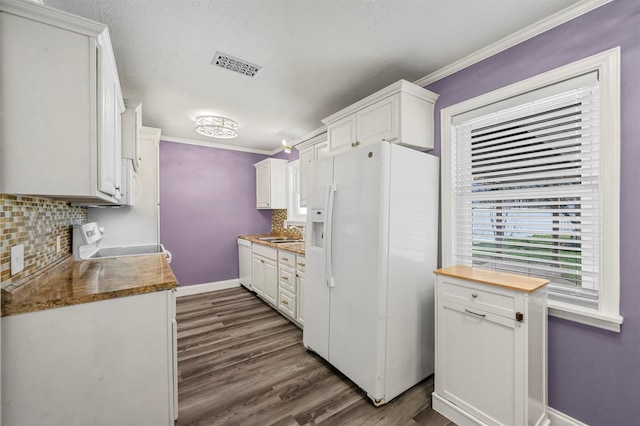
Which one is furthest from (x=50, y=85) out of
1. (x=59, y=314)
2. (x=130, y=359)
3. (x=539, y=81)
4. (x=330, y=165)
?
(x=539, y=81)

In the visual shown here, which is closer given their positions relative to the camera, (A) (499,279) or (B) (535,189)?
(A) (499,279)

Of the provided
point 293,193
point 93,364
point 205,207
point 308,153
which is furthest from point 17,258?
point 293,193

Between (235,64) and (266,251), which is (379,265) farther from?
(266,251)

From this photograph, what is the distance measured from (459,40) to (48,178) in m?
2.47

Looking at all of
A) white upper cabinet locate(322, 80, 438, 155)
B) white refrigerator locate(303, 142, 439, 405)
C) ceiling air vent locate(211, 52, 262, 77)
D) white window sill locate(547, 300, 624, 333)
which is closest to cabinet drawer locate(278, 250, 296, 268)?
white refrigerator locate(303, 142, 439, 405)

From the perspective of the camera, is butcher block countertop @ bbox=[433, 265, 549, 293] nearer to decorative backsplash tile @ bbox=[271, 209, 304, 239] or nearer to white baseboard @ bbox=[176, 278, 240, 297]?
decorative backsplash tile @ bbox=[271, 209, 304, 239]

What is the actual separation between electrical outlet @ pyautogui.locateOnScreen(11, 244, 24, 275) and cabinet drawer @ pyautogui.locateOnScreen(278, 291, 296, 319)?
2.24 metres

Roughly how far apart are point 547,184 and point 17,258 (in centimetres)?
297

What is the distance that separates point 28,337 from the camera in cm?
120

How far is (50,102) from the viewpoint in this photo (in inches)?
47.7

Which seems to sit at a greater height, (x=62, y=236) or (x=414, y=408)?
(x=62, y=236)

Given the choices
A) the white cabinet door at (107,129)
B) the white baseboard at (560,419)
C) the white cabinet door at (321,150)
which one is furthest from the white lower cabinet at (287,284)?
the white baseboard at (560,419)

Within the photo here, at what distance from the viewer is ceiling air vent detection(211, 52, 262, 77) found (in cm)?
208

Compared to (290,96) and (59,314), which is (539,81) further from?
(59,314)
